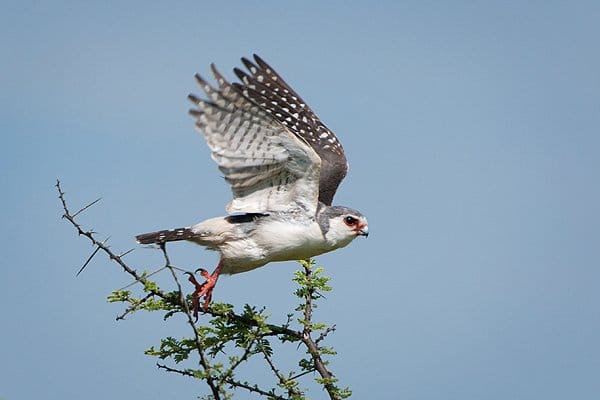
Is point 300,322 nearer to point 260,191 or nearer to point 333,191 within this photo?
point 260,191

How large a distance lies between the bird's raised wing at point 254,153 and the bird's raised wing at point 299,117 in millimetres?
924

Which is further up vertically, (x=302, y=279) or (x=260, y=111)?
(x=260, y=111)

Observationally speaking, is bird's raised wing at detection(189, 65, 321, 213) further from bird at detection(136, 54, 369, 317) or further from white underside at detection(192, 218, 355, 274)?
white underside at detection(192, 218, 355, 274)

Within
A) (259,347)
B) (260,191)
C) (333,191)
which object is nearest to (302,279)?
(259,347)

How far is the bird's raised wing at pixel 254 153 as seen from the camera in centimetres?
784

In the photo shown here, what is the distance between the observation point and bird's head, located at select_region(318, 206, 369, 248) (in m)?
8.27

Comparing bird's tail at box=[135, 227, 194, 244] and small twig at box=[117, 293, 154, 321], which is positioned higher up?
bird's tail at box=[135, 227, 194, 244]

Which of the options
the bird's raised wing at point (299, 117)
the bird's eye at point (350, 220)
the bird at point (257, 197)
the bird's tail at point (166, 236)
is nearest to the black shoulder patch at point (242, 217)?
the bird at point (257, 197)

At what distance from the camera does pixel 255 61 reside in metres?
9.43

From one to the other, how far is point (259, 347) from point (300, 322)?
67cm

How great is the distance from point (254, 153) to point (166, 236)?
1.09 m

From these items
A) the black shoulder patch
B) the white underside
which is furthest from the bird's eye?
the black shoulder patch

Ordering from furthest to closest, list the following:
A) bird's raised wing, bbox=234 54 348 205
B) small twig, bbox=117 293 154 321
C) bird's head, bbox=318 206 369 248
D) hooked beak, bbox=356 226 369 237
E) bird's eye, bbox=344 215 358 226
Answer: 1. bird's raised wing, bbox=234 54 348 205
2. hooked beak, bbox=356 226 369 237
3. bird's eye, bbox=344 215 358 226
4. bird's head, bbox=318 206 369 248
5. small twig, bbox=117 293 154 321

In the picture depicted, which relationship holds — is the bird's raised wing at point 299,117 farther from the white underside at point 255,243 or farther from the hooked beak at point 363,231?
the white underside at point 255,243
